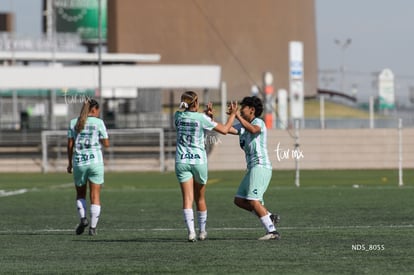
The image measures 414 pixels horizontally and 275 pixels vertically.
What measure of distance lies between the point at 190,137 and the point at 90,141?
2472mm

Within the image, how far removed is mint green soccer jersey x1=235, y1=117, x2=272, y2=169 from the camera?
17.1 metres

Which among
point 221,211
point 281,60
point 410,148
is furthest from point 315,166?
point 281,60

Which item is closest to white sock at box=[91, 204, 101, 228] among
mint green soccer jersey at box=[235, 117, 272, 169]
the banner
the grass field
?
the grass field

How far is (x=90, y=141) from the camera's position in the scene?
749 inches

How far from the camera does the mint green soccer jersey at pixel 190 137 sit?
55.7ft

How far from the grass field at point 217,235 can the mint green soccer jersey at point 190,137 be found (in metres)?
1.09

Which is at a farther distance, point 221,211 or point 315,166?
point 315,166

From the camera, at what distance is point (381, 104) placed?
69.2m

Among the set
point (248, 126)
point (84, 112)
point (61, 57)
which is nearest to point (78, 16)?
point (61, 57)

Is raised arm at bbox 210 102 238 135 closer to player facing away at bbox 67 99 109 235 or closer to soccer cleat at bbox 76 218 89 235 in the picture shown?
player facing away at bbox 67 99 109 235

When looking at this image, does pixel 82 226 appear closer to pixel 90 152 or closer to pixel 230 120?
pixel 90 152

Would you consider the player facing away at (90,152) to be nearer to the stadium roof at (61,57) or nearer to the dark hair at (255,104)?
the dark hair at (255,104)

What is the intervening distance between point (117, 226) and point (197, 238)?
3684 millimetres

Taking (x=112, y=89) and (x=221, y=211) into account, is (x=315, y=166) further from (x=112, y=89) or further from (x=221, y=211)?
(x=221, y=211)
